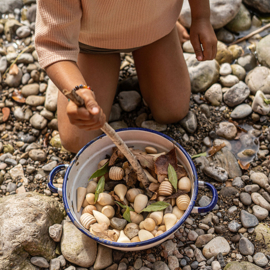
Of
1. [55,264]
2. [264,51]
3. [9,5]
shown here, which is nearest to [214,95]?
[264,51]

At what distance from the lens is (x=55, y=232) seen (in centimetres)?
111

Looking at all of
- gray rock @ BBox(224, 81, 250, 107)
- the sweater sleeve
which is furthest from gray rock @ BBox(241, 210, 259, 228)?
the sweater sleeve

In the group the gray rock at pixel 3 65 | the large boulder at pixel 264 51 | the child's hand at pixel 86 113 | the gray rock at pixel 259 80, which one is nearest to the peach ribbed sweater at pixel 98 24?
the child's hand at pixel 86 113

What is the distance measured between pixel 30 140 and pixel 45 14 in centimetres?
77

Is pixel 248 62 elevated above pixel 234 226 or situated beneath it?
elevated above

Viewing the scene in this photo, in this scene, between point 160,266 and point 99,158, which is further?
point 99,158

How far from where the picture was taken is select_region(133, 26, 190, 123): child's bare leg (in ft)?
4.32

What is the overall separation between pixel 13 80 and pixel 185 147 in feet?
3.47

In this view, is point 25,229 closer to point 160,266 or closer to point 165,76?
point 160,266

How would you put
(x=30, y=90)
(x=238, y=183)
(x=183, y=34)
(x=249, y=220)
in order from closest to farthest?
(x=249, y=220) < (x=238, y=183) < (x=30, y=90) < (x=183, y=34)

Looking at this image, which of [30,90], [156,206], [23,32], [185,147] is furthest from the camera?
[23,32]

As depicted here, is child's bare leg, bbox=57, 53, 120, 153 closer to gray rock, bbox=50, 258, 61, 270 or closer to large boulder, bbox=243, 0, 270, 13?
gray rock, bbox=50, 258, 61, 270

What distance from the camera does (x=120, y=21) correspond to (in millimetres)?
1059

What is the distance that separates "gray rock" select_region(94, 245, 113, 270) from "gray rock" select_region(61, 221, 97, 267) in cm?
2
